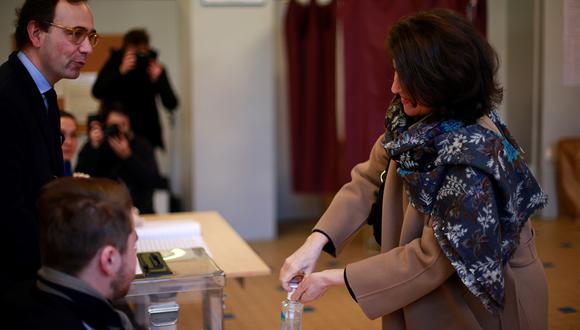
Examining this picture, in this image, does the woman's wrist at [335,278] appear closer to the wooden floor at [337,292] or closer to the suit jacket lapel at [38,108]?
the wooden floor at [337,292]

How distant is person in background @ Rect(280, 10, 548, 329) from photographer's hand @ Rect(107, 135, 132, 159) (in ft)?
7.82

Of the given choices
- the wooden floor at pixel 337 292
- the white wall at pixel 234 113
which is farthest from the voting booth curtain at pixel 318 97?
the wooden floor at pixel 337 292

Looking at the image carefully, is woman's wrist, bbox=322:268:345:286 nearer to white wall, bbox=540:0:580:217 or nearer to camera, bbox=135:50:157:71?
camera, bbox=135:50:157:71

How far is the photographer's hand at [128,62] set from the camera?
4605 millimetres

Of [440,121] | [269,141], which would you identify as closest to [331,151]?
[269,141]

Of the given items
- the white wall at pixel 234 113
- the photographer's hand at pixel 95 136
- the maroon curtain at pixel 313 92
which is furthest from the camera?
the maroon curtain at pixel 313 92

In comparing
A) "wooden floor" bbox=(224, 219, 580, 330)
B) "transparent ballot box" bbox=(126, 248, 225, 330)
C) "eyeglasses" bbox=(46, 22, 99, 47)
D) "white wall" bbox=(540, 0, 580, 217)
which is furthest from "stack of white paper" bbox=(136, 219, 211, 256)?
"white wall" bbox=(540, 0, 580, 217)

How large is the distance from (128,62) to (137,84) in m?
0.30

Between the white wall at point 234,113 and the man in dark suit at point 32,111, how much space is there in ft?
11.8

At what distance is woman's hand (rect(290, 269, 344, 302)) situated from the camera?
60.1 inches

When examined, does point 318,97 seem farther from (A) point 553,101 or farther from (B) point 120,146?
(B) point 120,146

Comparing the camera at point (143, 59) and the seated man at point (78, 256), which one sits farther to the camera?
Answer: the camera at point (143, 59)

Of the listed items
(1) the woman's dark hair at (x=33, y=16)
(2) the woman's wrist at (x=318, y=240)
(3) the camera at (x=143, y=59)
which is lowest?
(2) the woman's wrist at (x=318, y=240)

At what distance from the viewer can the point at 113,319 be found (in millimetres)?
1273
